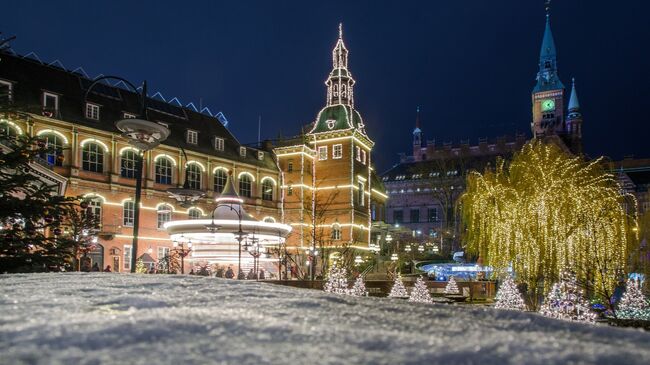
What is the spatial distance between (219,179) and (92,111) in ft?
42.4

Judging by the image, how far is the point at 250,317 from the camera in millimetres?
2717

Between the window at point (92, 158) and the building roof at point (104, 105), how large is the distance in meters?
1.47

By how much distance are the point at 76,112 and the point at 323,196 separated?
80.2 ft

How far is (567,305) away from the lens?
13930 mm

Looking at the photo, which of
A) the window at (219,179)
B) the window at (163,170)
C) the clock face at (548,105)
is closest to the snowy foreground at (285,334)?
the window at (163,170)

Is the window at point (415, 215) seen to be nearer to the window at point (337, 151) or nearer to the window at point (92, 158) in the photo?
the window at point (337, 151)

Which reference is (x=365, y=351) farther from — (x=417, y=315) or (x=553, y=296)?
(x=553, y=296)

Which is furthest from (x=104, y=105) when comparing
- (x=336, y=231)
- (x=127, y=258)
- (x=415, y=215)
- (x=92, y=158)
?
Answer: (x=415, y=215)

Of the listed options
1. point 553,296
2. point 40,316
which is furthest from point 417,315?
point 553,296

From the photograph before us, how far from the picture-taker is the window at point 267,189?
56.8m

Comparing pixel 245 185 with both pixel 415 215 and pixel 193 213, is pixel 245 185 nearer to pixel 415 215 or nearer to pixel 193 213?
pixel 193 213

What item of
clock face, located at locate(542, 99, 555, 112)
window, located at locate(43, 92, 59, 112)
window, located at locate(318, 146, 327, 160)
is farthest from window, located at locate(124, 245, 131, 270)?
clock face, located at locate(542, 99, 555, 112)

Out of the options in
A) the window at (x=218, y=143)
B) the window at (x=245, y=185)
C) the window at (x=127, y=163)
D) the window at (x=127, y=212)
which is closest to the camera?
the window at (x=127, y=212)

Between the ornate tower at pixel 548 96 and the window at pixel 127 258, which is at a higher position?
the ornate tower at pixel 548 96
